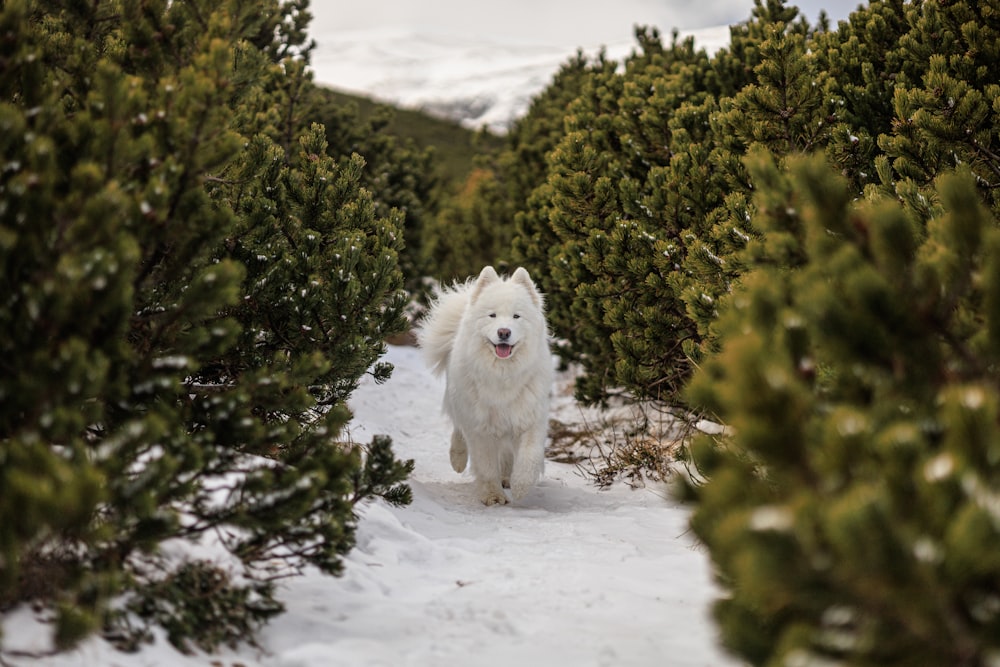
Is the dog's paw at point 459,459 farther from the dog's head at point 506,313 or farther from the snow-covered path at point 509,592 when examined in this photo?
the dog's head at point 506,313

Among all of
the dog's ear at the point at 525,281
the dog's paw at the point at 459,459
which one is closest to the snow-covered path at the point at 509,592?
the dog's paw at the point at 459,459

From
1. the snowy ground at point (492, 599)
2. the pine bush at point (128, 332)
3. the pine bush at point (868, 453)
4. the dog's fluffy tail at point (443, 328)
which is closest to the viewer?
the pine bush at point (868, 453)

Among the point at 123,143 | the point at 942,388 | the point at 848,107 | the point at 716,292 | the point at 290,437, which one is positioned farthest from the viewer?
the point at 848,107

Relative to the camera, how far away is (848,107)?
5961 mm

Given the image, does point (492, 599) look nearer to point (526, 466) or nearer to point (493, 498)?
point (526, 466)

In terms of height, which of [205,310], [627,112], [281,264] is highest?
[627,112]

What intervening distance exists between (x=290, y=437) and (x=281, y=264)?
5.70ft

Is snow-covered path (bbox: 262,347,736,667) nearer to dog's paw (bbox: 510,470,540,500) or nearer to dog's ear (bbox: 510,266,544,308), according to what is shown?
dog's paw (bbox: 510,470,540,500)

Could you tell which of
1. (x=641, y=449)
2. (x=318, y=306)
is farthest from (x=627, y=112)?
(x=318, y=306)

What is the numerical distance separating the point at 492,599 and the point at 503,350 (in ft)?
10.1

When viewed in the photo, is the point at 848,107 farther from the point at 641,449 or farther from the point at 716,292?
the point at 641,449

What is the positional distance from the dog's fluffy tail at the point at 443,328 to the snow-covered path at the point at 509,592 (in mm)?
1913

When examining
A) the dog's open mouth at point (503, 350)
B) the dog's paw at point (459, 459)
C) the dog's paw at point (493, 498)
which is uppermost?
the dog's open mouth at point (503, 350)

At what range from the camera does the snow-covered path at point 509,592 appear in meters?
2.97
